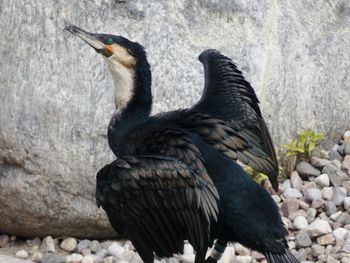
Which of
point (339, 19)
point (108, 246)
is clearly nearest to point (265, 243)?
point (108, 246)

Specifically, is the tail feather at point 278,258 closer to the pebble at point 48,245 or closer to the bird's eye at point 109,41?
the bird's eye at point 109,41

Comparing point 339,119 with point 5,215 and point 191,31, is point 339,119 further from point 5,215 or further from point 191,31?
point 5,215

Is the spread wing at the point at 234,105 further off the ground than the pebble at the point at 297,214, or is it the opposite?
the spread wing at the point at 234,105

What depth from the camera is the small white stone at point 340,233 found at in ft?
22.4

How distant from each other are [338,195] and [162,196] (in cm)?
225

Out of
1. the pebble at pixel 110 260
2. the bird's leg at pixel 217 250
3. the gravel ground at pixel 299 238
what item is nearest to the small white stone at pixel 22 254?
the gravel ground at pixel 299 238

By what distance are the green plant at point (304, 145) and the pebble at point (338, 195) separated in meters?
0.33

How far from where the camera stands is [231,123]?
229 inches

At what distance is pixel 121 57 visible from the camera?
18.6 ft

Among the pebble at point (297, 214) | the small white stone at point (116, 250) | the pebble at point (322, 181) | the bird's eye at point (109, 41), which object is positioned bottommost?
the small white stone at point (116, 250)

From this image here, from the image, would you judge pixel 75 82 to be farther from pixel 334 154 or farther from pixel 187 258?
pixel 334 154

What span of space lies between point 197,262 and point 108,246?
1404mm

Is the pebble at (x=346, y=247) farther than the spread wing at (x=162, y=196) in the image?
Yes

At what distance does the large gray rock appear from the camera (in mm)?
6676
